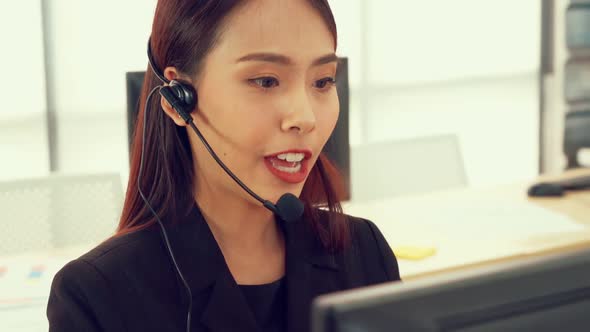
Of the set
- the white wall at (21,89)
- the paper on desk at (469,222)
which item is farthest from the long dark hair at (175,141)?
the white wall at (21,89)

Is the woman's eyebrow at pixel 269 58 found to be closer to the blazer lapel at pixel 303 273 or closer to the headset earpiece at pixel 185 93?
the headset earpiece at pixel 185 93

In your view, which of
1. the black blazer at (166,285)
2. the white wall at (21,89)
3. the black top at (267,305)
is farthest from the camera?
the white wall at (21,89)

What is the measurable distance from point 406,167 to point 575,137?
5.94 ft

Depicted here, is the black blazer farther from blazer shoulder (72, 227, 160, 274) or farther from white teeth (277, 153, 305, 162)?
white teeth (277, 153, 305, 162)

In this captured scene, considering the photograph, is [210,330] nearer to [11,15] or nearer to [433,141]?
[433,141]

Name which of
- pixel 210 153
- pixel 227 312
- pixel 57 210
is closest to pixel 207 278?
pixel 227 312

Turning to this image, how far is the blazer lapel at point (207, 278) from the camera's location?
3.31ft

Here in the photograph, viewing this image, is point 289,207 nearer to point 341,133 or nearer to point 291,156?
point 291,156

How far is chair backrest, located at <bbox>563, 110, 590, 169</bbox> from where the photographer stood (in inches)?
153

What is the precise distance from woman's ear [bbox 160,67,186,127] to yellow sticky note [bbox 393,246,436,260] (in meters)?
0.90

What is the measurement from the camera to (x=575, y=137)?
3943mm

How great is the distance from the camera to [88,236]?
6.63 ft

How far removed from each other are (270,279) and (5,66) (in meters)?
2.43

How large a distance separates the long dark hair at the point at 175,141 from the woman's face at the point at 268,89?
23 millimetres
